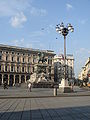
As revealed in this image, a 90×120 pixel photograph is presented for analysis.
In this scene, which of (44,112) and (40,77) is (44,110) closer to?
(44,112)

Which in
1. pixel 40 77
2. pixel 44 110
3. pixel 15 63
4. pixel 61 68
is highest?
pixel 15 63

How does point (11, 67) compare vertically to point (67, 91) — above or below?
above

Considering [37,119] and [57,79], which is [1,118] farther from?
[57,79]

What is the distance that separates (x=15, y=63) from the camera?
418 feet

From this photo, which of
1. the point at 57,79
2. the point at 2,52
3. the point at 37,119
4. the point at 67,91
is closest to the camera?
the point at 37,119

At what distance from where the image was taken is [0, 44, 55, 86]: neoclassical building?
122 metres

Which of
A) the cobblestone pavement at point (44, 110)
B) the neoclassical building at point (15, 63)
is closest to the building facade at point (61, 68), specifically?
the neoclassical building at point (15, 63)

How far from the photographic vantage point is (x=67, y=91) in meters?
34.0

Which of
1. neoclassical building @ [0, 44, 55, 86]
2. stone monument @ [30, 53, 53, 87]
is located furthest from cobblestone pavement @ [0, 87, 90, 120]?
neoclassical building @ [0, 44, 55, 86]

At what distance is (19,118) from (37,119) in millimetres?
787

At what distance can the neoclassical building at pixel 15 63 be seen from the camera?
122 meters

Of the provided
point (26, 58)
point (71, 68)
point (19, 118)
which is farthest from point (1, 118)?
point (71, 68)

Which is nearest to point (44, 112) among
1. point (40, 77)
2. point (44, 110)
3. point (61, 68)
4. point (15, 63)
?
point (44, 110)

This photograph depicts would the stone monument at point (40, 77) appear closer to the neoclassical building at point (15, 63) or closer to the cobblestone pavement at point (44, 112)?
the cobblestone pavement at point (44, 112)
